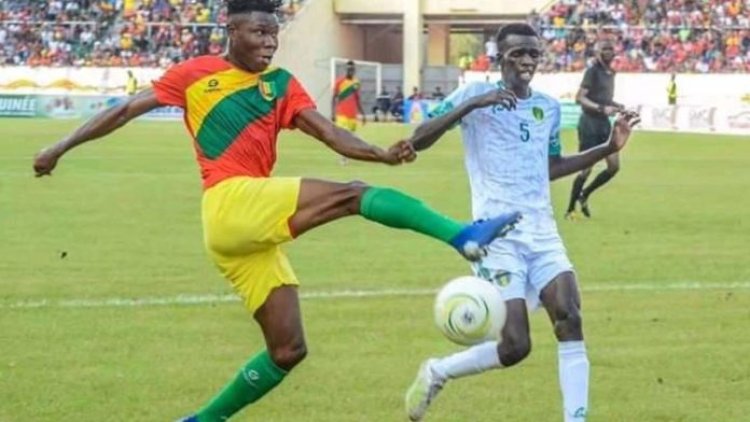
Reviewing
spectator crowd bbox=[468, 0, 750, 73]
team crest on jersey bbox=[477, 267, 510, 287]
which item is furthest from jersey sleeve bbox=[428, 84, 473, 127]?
spectator crowd bbox=[468, 0, 750, 73]

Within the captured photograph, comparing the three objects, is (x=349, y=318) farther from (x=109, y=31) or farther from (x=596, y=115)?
(x=109, y=31)

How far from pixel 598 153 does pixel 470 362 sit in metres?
1.37

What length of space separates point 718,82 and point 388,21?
22.2 meters

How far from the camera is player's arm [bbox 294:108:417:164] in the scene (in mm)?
7086

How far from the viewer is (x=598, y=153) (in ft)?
28.6

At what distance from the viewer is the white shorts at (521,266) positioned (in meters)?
8.10

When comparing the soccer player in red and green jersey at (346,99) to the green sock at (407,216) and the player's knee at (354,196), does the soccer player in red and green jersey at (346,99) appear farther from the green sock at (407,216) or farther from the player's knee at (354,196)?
the green sock at (407,216)

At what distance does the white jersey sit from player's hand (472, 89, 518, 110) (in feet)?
1.24

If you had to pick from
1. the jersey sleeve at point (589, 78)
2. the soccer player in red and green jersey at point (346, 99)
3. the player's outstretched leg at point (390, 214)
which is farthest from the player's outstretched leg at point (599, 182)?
the soccer player in red and green jersey at point (346, 99)

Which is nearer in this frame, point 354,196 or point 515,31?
point 354,196

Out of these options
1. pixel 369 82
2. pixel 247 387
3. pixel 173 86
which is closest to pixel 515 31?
pixel 173 86

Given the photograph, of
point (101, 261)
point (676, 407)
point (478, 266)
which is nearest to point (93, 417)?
point (478, 266)

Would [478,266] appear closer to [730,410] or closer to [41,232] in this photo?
[730,410]

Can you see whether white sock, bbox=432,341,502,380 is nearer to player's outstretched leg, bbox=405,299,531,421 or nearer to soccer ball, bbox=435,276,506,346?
player's outstretched leg, bbox=405,299,531,421
